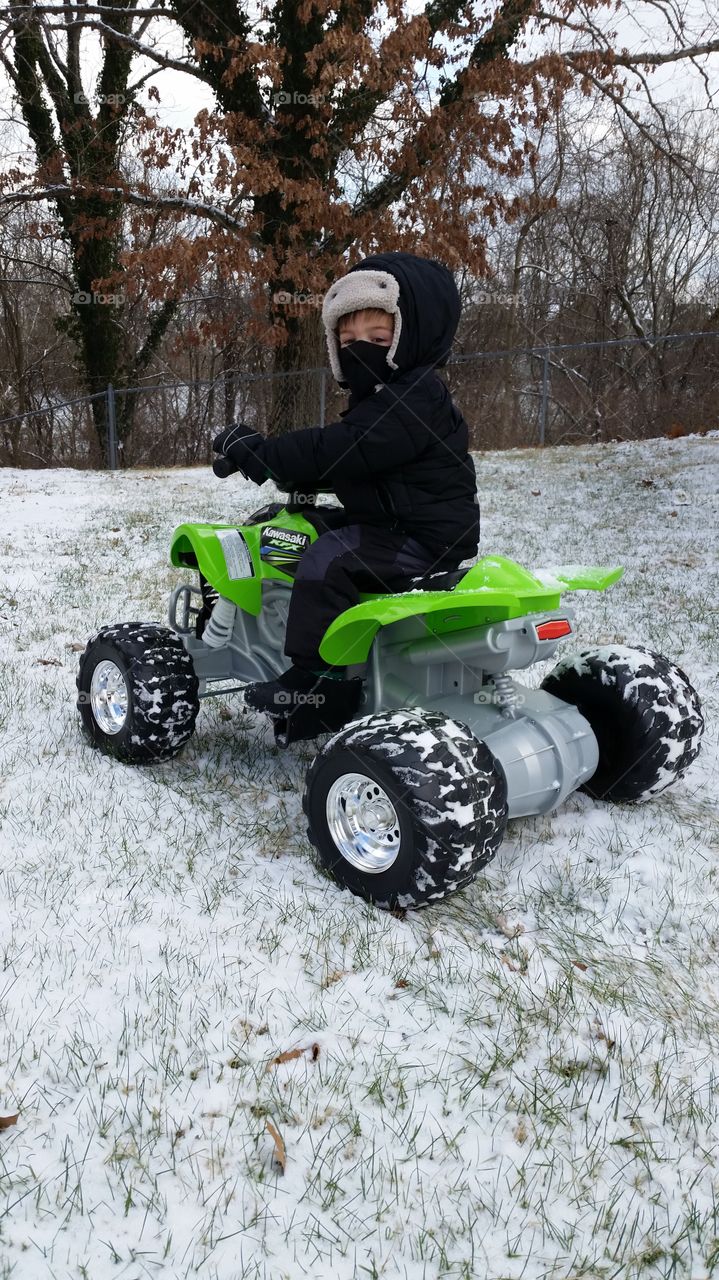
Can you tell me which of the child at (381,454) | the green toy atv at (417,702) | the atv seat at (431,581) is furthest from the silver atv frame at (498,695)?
the child at (381,454)

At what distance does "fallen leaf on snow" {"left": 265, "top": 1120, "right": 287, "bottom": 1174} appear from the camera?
7.00 ft

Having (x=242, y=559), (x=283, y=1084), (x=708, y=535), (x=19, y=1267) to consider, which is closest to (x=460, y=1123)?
(x=283, y=1084)

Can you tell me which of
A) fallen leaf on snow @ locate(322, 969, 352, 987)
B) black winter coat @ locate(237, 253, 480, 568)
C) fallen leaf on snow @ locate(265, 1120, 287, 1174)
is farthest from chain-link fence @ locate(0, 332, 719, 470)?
fallen leaf on snow @ locate(265, 1120, 287, 1174)

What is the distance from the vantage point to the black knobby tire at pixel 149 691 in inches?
160

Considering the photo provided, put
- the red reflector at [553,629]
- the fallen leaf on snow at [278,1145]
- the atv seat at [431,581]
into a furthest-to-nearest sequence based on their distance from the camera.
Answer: the atv seat at [431,581], the red reflector at [553,629], the fallen leaf on snow at [278,1145]

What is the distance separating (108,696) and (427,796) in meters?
2.14

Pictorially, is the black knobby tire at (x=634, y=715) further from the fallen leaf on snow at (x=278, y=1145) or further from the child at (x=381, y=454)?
→ the fallen leaf on snow at (x=278, y=1145)

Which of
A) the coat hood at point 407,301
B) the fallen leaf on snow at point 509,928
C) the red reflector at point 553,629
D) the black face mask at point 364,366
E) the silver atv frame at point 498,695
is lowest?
the fallen leaf on snow at point 509,928

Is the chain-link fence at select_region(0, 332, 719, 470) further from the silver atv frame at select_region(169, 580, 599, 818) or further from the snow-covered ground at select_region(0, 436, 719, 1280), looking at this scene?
the snow-covered ground at select_region(0, 436, 719, 1280)

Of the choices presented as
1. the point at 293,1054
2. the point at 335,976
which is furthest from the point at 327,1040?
the point at 335,976

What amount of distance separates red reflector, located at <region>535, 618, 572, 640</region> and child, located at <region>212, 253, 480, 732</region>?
0.55m

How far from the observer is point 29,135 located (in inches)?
763

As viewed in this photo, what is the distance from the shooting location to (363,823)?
317 centimetres

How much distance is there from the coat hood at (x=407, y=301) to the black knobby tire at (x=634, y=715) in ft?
4.61
